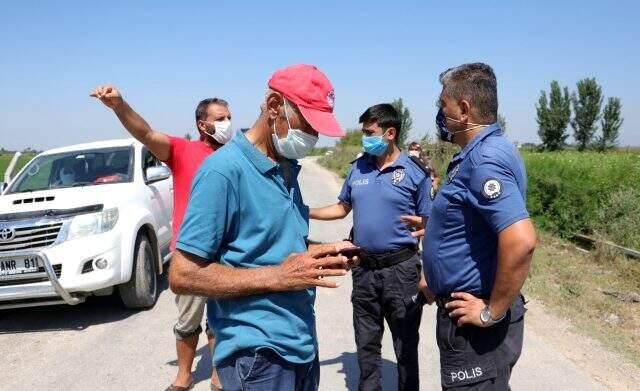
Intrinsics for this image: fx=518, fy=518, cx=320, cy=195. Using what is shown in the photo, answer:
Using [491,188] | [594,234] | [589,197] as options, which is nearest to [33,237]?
[491,188]

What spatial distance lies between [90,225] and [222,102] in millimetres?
2342

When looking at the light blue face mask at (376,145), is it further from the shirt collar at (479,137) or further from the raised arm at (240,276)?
the raised arm at (240,276)

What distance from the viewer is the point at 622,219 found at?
8438 millimetres

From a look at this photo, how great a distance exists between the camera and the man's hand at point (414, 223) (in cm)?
350

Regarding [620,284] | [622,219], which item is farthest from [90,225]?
[622,219]

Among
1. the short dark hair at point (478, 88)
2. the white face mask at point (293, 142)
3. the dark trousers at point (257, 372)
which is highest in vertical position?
the short dark hair at point (478, 88)

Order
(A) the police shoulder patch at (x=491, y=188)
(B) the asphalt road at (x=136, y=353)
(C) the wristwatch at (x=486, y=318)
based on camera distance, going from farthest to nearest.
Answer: (B) the asphalt road at (x=136, y=353), (C) the wristwatch at (x=486, y=318), (A) the police shoulder patch at (x=491, y=188)

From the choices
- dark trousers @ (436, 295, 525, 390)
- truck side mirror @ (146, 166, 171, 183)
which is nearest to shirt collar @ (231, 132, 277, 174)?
dark trousers @ (436, 295, 525, 390)

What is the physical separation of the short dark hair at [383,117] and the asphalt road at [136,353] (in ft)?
6.62

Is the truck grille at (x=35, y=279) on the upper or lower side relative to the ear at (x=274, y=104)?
lower

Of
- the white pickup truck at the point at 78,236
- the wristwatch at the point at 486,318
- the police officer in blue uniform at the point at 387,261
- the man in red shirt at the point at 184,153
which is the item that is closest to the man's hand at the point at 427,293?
the wristwatch at the point at 486,318

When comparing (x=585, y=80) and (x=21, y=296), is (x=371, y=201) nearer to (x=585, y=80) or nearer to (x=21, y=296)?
(x=21, y=296)

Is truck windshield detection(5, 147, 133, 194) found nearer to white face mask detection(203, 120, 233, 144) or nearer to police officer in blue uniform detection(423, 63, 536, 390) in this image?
white face mask detection(203, 120, 233, 144)

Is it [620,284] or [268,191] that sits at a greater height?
[268,191]
